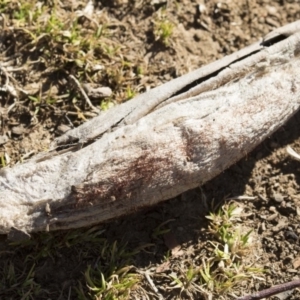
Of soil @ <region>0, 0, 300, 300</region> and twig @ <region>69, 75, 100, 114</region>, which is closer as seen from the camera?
soil @ <region>0, 0, 300, 300</region>

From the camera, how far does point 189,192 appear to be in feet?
10.5

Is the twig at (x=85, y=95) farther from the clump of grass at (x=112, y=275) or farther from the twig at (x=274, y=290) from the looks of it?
the twig at (x=274, y=290)

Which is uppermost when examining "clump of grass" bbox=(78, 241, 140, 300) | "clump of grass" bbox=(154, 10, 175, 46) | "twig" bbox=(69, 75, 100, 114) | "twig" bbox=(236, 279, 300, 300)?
"clump of grass" bbox=(154, 10, 175, 46)

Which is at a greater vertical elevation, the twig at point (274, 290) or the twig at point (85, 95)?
the twig at point (85, 95)

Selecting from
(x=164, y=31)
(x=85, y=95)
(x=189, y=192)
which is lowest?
(x=189, y=192)

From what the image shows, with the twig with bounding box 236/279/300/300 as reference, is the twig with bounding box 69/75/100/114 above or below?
above

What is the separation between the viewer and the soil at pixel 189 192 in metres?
2.97

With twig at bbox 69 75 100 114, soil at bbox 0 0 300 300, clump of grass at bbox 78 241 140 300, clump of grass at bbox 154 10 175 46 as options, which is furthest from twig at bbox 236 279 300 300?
clump of grass at bbox 154 10 175 46

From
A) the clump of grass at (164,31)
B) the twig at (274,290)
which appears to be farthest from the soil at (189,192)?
the twig at (274,290)

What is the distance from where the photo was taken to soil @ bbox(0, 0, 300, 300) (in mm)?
2975

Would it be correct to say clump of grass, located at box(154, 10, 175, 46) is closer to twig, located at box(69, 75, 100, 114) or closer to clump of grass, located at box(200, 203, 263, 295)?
twig, located at box(69, 75, 100, 114)

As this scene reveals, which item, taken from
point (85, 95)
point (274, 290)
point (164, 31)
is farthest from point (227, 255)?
point (164, 31)

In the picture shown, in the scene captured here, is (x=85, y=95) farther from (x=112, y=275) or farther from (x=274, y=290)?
(x=274, y=290)

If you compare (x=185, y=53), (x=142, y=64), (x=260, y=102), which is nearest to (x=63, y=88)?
(x=142, y=64)
